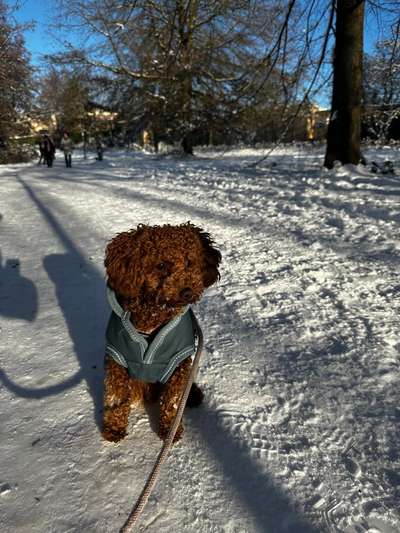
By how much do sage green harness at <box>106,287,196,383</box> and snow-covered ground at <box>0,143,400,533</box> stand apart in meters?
0.39

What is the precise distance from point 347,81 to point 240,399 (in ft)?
27.0

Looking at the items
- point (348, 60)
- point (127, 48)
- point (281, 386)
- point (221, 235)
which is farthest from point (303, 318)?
point (127, 48)

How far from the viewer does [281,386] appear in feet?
7.64

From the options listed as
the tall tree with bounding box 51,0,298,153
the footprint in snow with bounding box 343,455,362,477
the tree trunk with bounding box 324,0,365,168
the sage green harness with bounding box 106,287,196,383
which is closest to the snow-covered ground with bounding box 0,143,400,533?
the footprint in snow with bounding box 343,455,362,477

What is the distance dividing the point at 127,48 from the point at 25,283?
17.7 meters

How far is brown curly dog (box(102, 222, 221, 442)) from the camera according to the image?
181cm

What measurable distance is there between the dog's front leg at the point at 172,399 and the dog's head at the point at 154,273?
12.3 inches

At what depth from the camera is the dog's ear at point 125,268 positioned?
1.79 meters

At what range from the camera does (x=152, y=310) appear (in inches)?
72.8

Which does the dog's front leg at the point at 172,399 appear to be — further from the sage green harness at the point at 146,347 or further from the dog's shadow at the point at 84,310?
the dog's shadow at the point at 84,310

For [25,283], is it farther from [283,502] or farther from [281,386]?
[283,502]

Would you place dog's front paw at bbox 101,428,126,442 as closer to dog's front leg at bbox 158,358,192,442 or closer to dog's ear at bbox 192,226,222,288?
dog's front leg at bbox 158,358,192,442

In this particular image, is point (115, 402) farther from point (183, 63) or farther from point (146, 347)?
point (183, 63)

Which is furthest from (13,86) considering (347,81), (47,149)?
(347,81)
